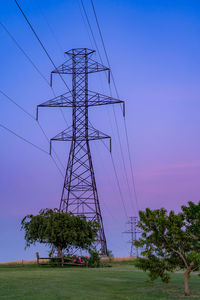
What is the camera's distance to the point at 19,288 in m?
19.8

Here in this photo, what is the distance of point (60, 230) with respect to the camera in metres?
42.1

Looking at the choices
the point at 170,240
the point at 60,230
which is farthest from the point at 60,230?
the point at 170,240

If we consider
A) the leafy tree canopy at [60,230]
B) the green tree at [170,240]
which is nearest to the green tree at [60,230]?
the leafy tree canopy at [60,230]

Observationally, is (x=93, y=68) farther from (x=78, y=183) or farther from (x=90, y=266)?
(x=90, y=266)

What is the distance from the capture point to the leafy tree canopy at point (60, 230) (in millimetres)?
41719

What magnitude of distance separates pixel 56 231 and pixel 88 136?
1122cm

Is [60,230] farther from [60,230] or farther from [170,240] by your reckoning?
[170,240]

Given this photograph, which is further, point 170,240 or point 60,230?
point 60,230

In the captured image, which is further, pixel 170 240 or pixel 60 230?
pixel 60 230

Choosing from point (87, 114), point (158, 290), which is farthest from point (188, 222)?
point (87, 114)

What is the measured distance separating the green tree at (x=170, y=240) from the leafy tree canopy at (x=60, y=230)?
2243 centimetres

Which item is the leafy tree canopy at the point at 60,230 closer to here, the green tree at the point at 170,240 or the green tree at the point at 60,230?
the green tree at the point at 60,230

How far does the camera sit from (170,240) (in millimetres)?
19312

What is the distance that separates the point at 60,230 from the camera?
138ft
